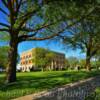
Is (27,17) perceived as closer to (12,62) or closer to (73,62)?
(12,62)

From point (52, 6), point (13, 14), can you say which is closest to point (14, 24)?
point (13, 14)

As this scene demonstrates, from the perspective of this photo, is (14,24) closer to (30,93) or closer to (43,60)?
(30,93)

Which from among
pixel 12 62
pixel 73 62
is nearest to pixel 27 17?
pixel 12 62

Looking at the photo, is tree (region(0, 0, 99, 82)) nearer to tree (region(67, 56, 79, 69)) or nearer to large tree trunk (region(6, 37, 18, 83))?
large tree trunk (region(6, 37, 18, 83))

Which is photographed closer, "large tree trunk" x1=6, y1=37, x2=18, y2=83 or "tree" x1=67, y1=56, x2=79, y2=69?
"large tree trunk" x1=6, y1=37, x2=18, y2=83

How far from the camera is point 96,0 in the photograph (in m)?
23.0

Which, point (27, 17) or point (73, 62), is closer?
point (27, 17)

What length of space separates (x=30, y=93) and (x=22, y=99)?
2414 mm

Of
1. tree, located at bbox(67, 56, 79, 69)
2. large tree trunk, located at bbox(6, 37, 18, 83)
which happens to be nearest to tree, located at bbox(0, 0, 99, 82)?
large tree trunk, located at bbox(6, 37, 18, 83)

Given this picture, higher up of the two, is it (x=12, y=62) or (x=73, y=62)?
(x=73, y=62)

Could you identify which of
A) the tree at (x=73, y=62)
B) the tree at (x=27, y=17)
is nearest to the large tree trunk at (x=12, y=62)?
→ the tree at (x=27, y=17)

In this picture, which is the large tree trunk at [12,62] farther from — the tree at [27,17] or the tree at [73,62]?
the tree at [73,62]

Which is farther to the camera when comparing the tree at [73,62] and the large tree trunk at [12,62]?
the tree at [73,62]

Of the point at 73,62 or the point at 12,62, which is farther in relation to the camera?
the point at 73,62
